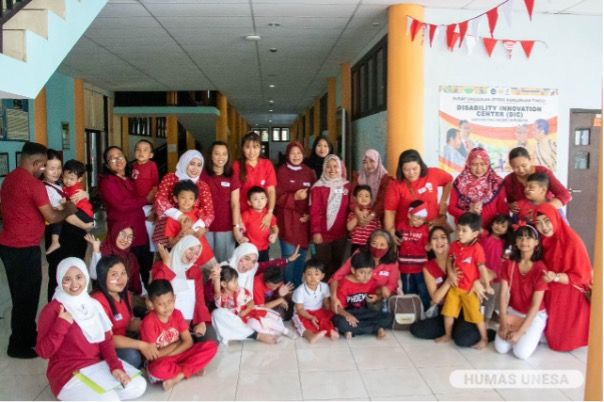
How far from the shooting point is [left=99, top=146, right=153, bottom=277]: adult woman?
163 inches

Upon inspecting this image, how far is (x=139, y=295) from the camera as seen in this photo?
414 centimetres

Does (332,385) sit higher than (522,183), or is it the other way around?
(522,183)

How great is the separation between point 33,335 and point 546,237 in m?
3.51

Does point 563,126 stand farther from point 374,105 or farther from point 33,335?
point 33,335

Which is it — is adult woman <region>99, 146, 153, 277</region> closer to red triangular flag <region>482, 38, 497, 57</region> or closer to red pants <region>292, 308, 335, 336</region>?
red pants <region>292, 308, 335, 336</region>

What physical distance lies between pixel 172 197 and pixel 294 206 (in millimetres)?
1096

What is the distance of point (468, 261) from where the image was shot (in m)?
3.83

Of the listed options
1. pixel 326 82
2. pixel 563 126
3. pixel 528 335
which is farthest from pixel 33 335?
pixel 326 82

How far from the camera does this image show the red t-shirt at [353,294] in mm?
4039

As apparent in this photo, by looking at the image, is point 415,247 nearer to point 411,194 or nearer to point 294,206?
point 411,194

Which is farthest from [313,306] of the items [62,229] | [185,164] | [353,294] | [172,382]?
[62,229]

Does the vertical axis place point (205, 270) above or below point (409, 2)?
below

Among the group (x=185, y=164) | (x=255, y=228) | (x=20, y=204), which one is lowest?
(x=255, y=228)

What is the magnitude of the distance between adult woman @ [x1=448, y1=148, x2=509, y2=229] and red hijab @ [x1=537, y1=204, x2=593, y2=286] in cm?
42
